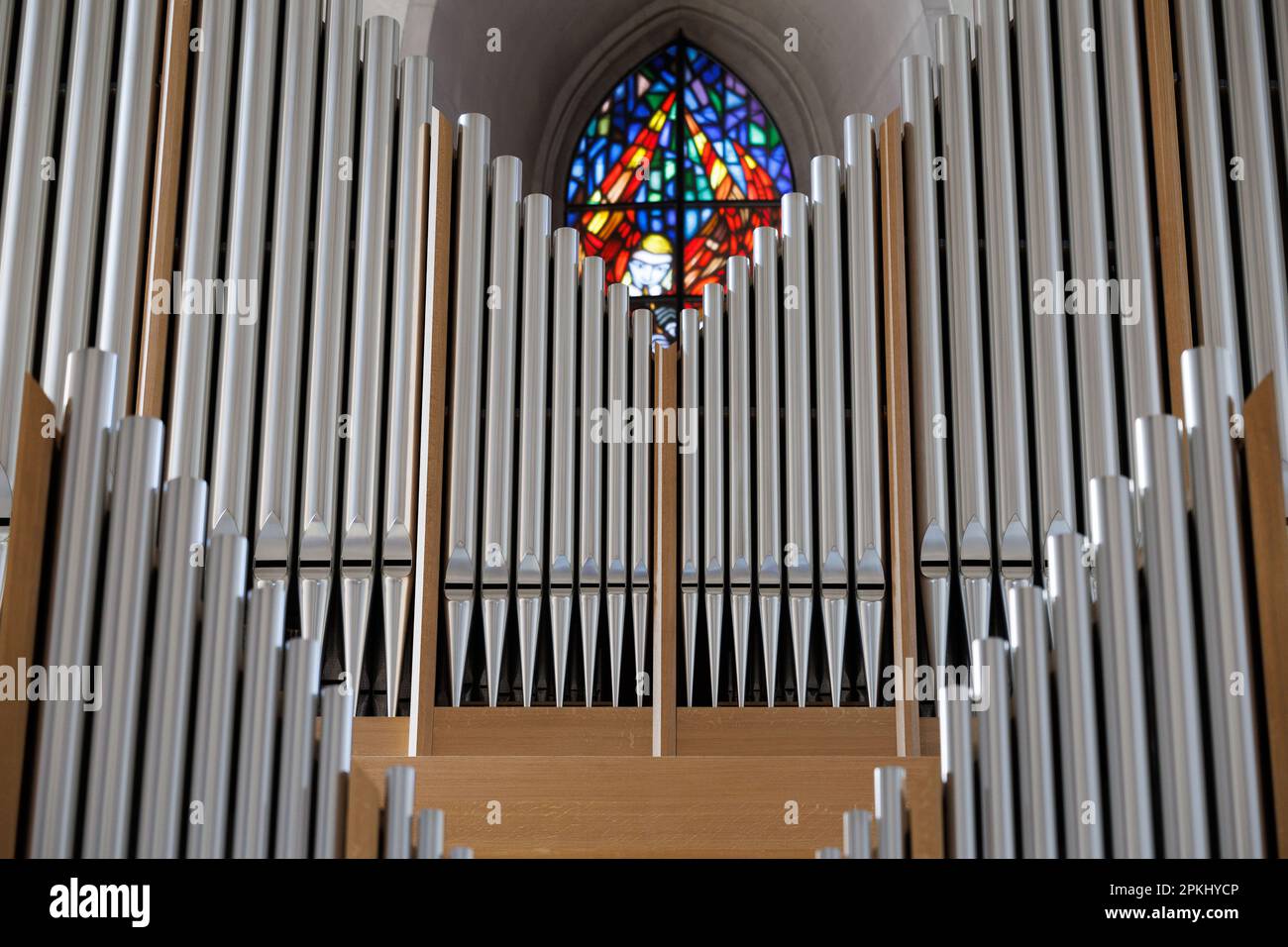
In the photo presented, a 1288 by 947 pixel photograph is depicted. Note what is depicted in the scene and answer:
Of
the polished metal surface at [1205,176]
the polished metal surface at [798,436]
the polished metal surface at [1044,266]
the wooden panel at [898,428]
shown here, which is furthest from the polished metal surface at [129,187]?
the polished metal surface at [1205,176]

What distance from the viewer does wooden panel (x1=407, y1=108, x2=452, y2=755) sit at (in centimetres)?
638

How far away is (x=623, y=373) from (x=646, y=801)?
1.57m

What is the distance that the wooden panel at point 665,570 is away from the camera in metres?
6.36

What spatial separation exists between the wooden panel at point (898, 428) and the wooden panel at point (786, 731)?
0.29 ft

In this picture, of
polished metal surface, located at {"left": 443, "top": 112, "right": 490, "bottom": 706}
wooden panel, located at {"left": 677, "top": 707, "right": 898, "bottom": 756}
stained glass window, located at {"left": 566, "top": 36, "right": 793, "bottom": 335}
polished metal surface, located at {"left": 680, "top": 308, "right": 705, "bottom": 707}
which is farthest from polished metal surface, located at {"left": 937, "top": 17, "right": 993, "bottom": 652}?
stained glass window, located at {"left": 566, "top": 36, "right": 793, "bottom": 335}

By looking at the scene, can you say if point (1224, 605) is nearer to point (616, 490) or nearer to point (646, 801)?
point (646, 801)

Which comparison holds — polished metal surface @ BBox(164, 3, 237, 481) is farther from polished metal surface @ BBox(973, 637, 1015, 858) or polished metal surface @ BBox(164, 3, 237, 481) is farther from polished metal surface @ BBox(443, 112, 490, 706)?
polished metal surface @ BBox(973, 637, 1015, 858)

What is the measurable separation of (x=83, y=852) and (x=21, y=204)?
3.05 meters

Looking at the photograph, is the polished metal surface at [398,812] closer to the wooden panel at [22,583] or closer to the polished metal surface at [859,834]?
the wooden panel at [22,583]

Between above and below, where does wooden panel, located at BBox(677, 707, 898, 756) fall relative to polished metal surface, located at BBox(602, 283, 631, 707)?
below

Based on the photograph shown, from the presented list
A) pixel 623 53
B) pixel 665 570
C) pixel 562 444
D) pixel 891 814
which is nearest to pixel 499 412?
pixel 562 444

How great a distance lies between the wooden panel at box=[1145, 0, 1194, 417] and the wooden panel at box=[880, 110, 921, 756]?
34.6 inches

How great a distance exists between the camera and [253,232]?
7.06m
